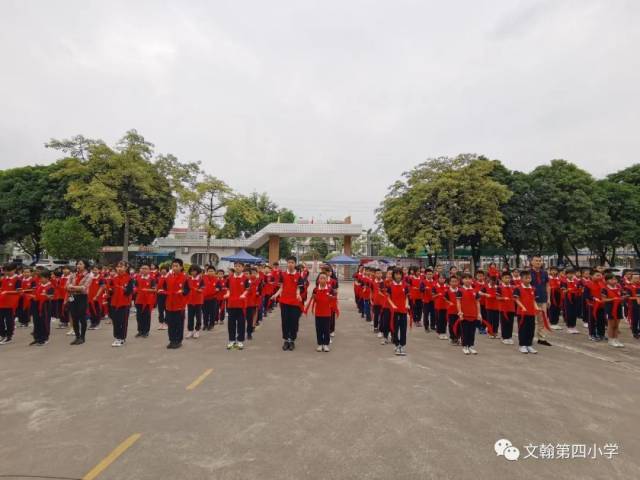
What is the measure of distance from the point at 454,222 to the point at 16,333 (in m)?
24.3

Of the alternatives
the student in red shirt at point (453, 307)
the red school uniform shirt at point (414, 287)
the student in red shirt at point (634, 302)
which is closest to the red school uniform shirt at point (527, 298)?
the student in red shirt at point (453, 307)

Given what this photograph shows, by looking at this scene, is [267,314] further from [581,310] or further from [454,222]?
[454,222]

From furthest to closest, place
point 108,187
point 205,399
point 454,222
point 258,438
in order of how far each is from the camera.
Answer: point 454,222, point 108,187, point 205,399, point 258,438

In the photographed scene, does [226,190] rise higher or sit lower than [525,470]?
higher

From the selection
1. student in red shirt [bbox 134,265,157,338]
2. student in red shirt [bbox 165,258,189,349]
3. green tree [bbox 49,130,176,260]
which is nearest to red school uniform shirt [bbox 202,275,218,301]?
student in red shirt [bbox 134,265,157,338]

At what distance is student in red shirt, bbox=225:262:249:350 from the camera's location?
801 centimetres

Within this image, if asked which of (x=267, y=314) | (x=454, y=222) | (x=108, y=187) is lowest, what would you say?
(x=267, y=314)

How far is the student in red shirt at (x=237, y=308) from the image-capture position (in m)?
8.01

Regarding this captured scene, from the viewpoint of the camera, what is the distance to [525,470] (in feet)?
10.6

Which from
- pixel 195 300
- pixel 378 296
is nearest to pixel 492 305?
pixel 378 296

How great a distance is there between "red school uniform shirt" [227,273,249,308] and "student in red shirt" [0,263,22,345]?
16.6 feet

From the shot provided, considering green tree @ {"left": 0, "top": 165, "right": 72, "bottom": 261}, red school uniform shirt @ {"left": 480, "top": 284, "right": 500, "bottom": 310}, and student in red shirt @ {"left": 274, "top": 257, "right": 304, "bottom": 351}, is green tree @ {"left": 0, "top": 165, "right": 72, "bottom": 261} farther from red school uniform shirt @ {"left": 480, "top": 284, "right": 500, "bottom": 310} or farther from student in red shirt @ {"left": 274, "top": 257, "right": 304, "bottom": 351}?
red school uniform shirt @ {"left": 480, "top": 284, "right": 500, "bottom": 310}

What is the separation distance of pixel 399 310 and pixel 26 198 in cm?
3616

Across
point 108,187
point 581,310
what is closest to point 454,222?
point 581,310
